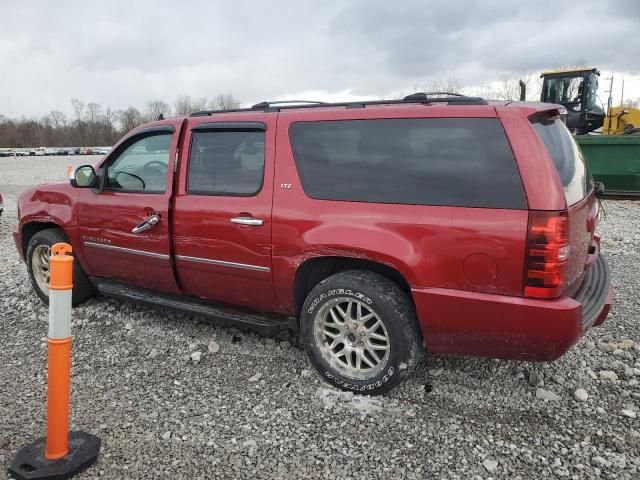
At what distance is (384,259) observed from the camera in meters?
3.17

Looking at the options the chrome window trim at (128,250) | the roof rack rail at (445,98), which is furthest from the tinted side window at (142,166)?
the roof rack rail at (445,98)

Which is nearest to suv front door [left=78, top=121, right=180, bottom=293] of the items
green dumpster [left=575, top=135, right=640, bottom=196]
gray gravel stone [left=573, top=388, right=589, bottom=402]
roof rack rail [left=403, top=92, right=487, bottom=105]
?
roof rack rail [left=403, top=92, right=487, bottom=105]

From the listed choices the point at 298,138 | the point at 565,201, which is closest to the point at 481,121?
the point at 565,201

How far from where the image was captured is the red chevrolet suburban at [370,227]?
2861mm

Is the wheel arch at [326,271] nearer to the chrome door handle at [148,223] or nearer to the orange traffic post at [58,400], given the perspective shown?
the chrome door handle at [148,223]

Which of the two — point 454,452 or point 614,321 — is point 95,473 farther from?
point 614,321

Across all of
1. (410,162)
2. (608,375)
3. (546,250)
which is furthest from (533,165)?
(608,375)

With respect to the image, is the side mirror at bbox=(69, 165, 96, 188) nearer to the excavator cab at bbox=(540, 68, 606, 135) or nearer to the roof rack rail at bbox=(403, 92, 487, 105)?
the roof rack rail at bbox=(403, 92, 487, 105)

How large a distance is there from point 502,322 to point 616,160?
1128 centimetres

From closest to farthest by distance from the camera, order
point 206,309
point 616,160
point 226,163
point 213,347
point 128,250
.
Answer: point 226,163, point 206,309, point 213,347, point 128,250, point 616,160

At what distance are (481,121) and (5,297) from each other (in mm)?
5059

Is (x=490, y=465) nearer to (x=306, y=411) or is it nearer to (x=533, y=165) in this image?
(x=306, y=411)

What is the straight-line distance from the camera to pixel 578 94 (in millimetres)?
16234

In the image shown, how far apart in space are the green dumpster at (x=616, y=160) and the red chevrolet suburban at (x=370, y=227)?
31.9 feet
